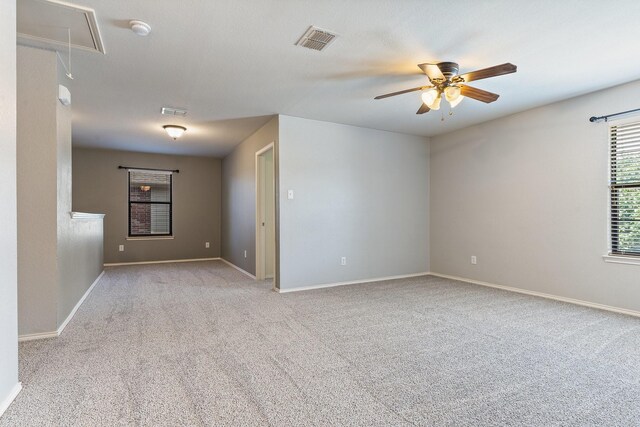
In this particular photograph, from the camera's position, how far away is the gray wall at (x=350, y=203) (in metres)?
4.52

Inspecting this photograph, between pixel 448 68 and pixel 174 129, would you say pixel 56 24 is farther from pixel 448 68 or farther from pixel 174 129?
pixel 448 68

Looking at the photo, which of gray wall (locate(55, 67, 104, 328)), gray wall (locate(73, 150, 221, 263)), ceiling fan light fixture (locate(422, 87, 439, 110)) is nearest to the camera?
gray wall (locate(55, 67, 104, 328))

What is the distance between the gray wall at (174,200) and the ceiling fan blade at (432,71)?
6.08 m

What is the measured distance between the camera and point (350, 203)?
5000 mm

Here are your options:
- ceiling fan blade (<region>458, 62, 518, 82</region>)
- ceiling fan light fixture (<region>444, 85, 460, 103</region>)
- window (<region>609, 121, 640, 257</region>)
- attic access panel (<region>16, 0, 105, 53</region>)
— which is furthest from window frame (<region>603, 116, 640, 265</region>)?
attic access panel (<region>16, 0, 105, 53</region>)

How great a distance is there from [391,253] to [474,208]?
4.79 feet

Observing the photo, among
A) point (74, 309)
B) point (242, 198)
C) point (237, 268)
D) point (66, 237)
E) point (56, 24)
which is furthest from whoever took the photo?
point (237, 268)

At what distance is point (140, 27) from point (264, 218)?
3.33m

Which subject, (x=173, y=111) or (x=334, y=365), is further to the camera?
(x=173, y=111)

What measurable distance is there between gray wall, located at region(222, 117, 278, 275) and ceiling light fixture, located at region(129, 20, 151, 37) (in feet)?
7.28

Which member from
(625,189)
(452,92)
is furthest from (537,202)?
(452,92)

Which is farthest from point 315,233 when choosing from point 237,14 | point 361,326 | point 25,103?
point 25,103

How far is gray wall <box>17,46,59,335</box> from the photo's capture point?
2.65 meters
